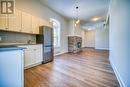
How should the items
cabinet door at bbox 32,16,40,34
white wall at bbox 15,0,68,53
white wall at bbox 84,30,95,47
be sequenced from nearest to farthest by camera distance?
1. white wall at bbox 15,0,68,53
2. cabinet door at bbox 32,16,40,34
3. white wall at bbox 84,30,95,47

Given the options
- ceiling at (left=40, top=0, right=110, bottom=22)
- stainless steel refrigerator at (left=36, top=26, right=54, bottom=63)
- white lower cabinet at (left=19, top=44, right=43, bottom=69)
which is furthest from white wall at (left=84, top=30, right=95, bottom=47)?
white lower cabinet at (left=19, top=44, right=43, bottom=69)

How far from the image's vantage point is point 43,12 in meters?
5.11

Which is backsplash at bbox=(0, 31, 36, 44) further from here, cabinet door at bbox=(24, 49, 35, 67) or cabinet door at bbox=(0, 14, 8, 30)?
cabinet door at bbox=(24, 49, 35, 67)

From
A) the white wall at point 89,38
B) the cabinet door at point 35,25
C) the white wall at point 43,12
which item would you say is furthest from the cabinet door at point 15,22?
the white wall at point 89,38

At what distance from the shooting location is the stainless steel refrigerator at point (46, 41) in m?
4.21

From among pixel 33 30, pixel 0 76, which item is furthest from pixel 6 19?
pixel 0 76

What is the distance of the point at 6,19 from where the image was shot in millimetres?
2889

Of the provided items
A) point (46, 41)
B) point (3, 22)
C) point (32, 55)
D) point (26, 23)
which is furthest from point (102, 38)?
point (3, 22)

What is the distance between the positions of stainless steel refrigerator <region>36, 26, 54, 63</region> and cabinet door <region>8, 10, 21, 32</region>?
1098 millimetres

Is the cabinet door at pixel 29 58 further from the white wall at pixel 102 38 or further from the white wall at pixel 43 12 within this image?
the white wall at pixel 102 38

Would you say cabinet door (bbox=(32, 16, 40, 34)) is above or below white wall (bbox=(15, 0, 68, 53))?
below

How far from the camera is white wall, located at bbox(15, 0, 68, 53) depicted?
12.5 feet

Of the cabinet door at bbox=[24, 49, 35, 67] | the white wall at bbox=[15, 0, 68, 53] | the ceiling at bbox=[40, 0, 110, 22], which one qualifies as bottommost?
the cabinet door at bbox=[24, 49, 35, 67]

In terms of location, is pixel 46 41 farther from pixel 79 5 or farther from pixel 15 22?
pixel 79 5
